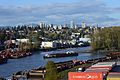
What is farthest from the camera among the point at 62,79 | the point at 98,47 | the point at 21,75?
the point at 98,47

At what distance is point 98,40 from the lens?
50031 mm

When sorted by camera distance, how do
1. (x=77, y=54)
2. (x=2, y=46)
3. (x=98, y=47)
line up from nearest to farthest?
1. (x=77, y=54)
2. (x=98, y=47)
3. (x=2, y=46)

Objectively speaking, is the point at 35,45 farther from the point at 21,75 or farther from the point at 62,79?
the point at 62,79

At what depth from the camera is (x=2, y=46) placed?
5291 cm

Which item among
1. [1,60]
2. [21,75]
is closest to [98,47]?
[1,60]

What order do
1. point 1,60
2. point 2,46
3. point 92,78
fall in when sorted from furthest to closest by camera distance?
point 2,46
point 1,60
point 92,78

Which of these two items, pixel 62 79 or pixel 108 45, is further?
pixel 108 45

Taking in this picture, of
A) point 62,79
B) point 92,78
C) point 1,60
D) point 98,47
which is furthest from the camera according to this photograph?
point 98,47

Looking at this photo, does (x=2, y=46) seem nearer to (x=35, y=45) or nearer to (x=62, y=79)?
(x=35, y=45)

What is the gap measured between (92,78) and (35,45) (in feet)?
134

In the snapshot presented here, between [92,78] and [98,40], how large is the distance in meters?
36.8

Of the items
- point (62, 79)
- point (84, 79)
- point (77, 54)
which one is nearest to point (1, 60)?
point (77, 54)

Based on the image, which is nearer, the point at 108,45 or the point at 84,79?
the point at 84,79

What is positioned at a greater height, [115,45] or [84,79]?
[84,79]
